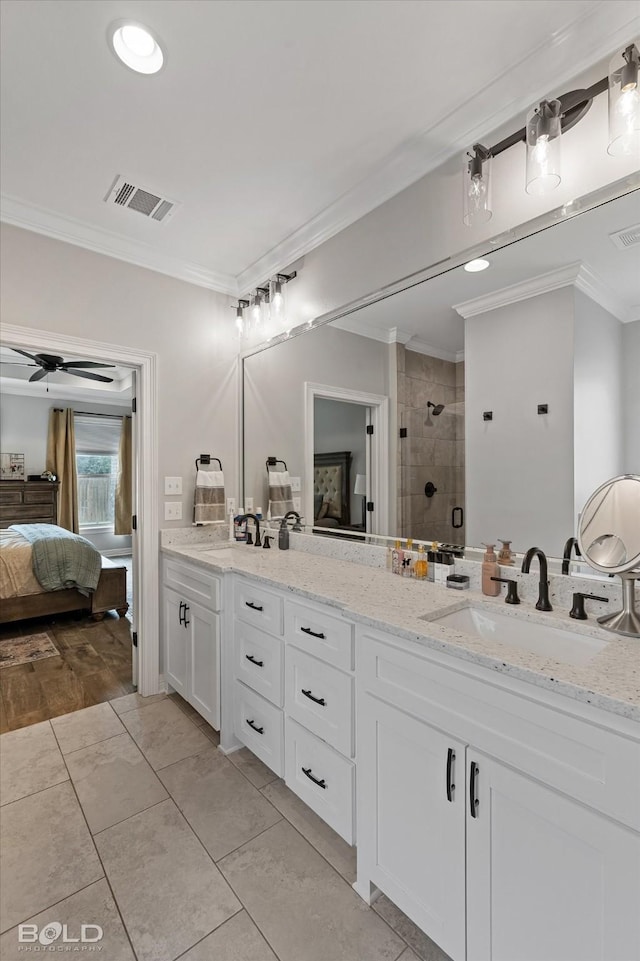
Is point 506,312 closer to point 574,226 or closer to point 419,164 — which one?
point 574,226

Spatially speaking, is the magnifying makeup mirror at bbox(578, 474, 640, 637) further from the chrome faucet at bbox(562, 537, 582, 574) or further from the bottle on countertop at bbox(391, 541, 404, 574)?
the bottle on countertop at bbox(391, 541, 404, 574)

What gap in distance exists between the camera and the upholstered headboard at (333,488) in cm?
233

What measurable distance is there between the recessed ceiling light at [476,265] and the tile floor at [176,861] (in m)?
2.17

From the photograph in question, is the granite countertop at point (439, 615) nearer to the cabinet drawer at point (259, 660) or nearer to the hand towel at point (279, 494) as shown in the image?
the cabinet drawer at point (259, 660)

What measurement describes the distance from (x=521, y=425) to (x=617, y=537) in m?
0.51

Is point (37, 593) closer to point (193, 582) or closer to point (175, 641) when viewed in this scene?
point (175, 641)

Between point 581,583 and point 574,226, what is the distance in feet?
3.73

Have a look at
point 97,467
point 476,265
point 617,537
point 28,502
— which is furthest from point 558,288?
point 97,467

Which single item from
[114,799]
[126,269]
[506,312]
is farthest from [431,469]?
[126,269]

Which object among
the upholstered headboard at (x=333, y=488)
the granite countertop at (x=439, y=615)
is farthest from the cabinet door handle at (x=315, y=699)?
the upholstered headboard at (x=333, y=488)

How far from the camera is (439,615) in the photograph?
1426 mm

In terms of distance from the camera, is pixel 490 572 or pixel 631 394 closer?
pixel 631 394

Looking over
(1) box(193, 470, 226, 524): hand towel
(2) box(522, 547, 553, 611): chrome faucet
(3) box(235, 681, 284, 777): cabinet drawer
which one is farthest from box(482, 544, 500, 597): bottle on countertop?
(1) box(193, 470, 226, 524): hand towel

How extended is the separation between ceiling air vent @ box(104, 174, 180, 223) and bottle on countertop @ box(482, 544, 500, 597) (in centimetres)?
221
